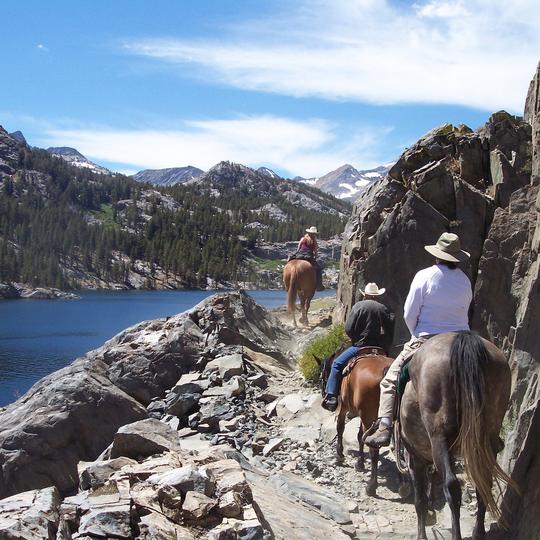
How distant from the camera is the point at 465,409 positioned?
21.6ft

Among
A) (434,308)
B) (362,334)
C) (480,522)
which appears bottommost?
(480,522)

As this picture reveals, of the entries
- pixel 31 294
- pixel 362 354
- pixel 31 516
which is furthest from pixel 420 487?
pixel 31 294

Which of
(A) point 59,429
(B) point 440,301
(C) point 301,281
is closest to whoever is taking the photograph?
(B) point 440,301

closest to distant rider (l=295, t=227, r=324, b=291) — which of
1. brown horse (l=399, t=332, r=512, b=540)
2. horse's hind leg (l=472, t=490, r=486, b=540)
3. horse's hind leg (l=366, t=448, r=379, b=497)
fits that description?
horse's hind leg (l=366, t=448, r=379, b=497)

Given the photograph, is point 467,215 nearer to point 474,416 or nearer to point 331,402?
point 331,402

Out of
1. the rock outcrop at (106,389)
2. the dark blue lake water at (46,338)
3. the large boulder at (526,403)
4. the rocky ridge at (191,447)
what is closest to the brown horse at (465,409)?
the large boulder at (526,403)

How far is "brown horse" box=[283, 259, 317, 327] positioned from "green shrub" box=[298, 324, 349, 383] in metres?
7.12

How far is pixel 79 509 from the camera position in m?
6.89

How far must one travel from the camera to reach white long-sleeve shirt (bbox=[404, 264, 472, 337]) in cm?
822

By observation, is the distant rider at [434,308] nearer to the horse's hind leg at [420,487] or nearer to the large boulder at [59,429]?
the horse's hind leg at [420,487]

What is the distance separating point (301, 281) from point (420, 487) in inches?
626

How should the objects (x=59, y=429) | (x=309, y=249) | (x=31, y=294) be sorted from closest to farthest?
(x=59, y=429) → (x=309, y=249) → (x=31, y=294)

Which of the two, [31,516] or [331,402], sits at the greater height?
[331,402]

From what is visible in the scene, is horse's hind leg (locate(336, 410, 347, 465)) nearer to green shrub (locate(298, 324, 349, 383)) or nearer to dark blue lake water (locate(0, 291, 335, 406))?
green shrub (locate(298, 324, 349, 383))
